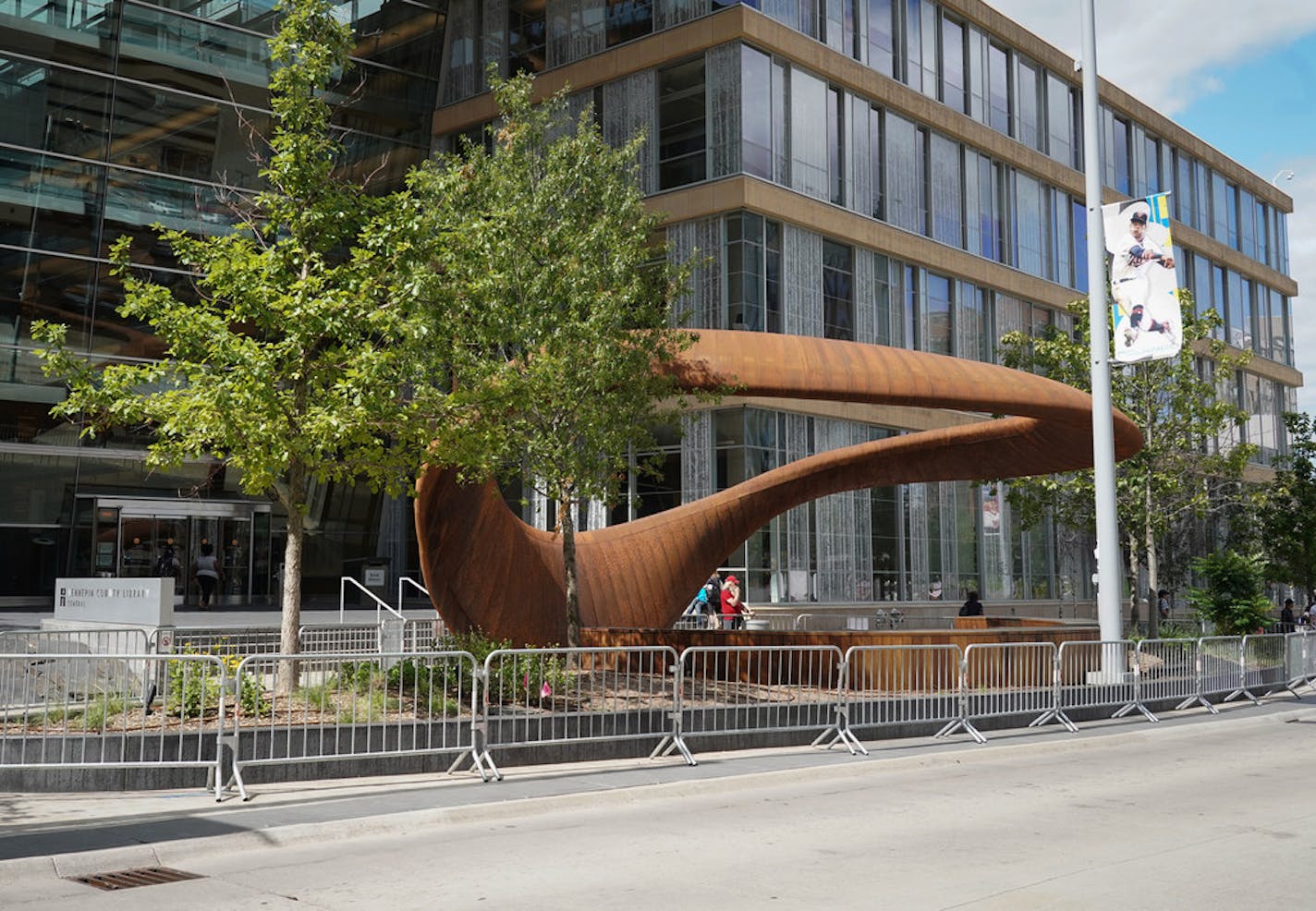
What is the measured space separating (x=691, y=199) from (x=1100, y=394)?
1551 centimetres

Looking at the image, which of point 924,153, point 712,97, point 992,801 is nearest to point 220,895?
point 992,801

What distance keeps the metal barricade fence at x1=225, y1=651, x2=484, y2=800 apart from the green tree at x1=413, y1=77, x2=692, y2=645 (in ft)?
10.4

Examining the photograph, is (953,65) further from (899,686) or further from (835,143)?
(899,686)

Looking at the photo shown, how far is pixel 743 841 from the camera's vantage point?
888 cm

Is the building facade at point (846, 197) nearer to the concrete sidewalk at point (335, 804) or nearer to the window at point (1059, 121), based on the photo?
the window at point (1059, 121)

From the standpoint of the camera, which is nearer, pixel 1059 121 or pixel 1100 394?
pixel 1100 394

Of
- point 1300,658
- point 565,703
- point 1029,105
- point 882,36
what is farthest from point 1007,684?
point 1029,105

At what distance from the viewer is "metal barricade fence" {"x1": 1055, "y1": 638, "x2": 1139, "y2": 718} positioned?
683 inches

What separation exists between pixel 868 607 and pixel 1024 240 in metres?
16.8

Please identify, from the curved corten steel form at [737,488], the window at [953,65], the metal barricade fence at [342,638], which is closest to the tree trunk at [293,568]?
the curved corten steel form at [737,488]

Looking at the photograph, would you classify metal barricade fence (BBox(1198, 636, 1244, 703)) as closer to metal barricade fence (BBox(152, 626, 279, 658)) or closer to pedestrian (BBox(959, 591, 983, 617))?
pedestrian (BBox(959, 591, 983, 617))

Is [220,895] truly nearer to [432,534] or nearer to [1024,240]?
[432,534]

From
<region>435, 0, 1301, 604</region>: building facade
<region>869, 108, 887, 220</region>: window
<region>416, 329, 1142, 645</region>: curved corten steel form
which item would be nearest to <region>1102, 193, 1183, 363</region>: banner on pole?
<region>416, 329, 1142, 645</region>: curved corten steel form

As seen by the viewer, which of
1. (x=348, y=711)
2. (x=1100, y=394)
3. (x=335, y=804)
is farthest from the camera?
(x=1100, y=394)
